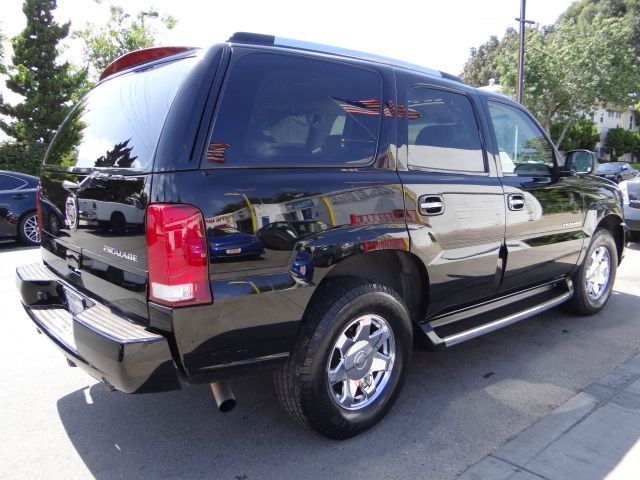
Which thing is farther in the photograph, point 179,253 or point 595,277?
point 595,277

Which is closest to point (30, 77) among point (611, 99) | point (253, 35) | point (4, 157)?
point (4, 157)

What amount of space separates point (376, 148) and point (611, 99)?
31808 millimetres

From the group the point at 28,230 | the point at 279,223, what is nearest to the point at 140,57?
the point at 279,223

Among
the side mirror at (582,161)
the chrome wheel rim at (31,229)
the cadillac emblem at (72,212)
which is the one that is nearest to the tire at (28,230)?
the chrome wheel rim at (31,229)

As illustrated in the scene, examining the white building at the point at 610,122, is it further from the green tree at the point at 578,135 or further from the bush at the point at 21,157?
the bush at the point at 21,157

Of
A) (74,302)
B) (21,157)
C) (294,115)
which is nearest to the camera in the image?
(294,115)

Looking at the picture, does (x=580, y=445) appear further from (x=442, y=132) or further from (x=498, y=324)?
(x=442, y=132)

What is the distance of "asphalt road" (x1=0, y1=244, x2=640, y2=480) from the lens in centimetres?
246

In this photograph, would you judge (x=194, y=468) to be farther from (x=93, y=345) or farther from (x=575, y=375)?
(x=575, y=375)

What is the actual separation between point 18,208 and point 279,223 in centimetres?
811

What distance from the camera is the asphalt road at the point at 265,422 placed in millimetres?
2461

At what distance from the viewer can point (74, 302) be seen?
106 inches

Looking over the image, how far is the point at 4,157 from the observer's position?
1906 cm

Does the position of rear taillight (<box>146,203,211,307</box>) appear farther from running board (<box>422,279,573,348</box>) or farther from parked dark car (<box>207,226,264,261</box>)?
running board (<box>422,279,573,348</box>)
